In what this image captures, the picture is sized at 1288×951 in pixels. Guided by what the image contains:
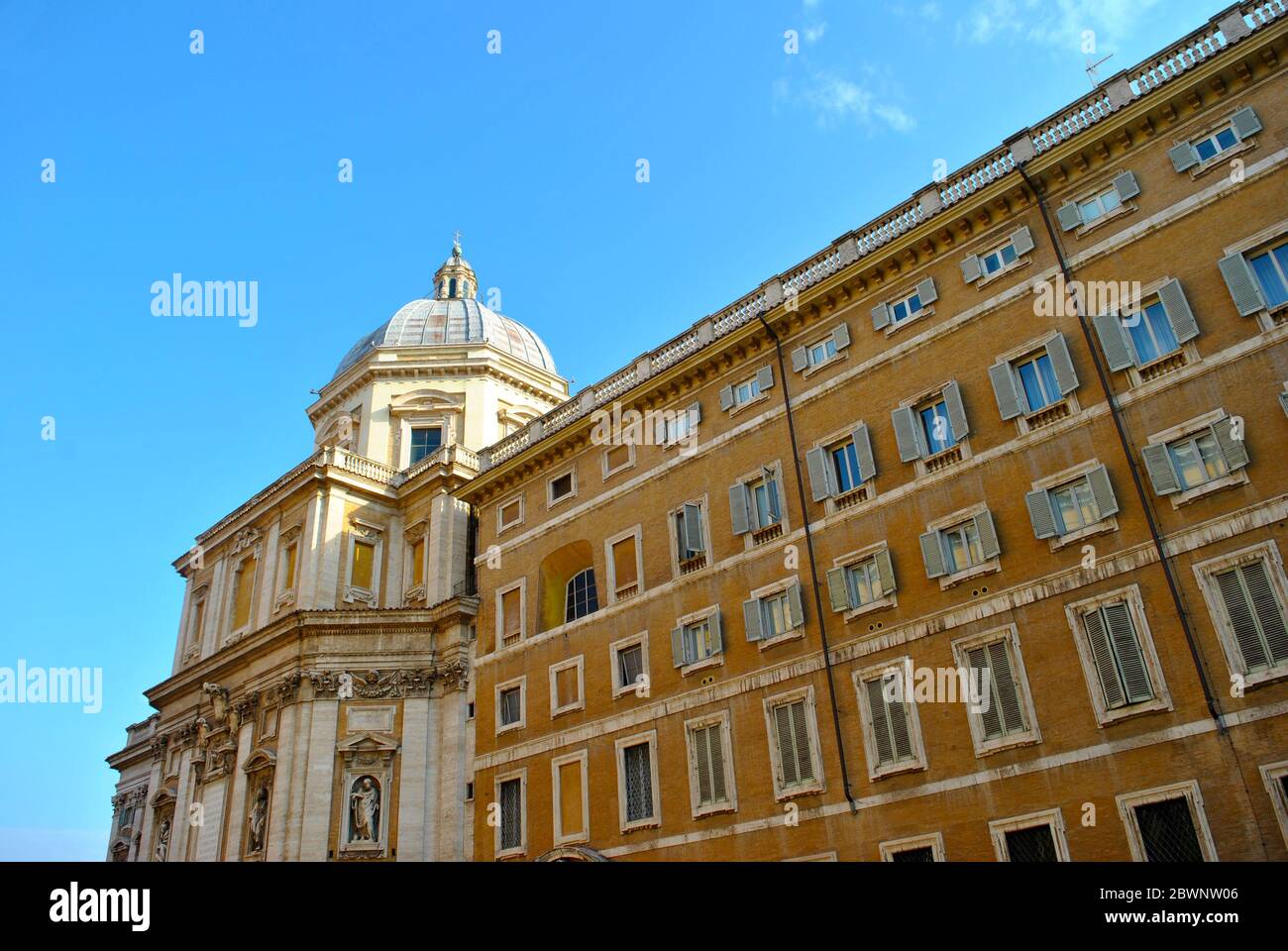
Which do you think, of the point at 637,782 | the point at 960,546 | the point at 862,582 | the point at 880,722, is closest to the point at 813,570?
the point at 862,582

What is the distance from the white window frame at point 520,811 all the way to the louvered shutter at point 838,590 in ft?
38.5

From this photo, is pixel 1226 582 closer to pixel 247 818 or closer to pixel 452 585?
pixel 452 585

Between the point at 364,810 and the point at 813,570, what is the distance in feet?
66.1

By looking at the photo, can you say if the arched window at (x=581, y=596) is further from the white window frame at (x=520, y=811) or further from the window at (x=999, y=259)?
the window at (x=999, y=259)

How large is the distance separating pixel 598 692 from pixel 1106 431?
15694 mm

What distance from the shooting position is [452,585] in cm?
4028

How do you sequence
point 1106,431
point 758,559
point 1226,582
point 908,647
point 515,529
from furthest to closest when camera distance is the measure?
1. point 515,529
2. point 758,559
3. point 908,647
4. point 1106,431
5. point 1226,582

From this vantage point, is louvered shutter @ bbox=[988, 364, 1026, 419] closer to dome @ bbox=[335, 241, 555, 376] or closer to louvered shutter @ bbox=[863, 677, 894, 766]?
louvered shutter @ bbox=[863, 677, 894, 766]

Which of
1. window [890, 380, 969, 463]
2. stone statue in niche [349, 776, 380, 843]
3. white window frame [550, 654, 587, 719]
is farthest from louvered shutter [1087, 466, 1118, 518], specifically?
stone statue in niche [349, 776, 380, 843]

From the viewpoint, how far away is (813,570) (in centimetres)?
2605

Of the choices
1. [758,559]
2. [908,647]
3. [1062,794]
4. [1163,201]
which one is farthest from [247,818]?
[1163,201]

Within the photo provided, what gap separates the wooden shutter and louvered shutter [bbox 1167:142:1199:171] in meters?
10.3

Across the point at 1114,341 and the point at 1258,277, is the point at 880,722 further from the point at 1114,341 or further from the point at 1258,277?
the point at 1258,277

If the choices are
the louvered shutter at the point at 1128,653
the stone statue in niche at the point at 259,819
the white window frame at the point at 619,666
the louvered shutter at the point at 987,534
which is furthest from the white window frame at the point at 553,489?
the louvered shutter at the point at 1128,653
